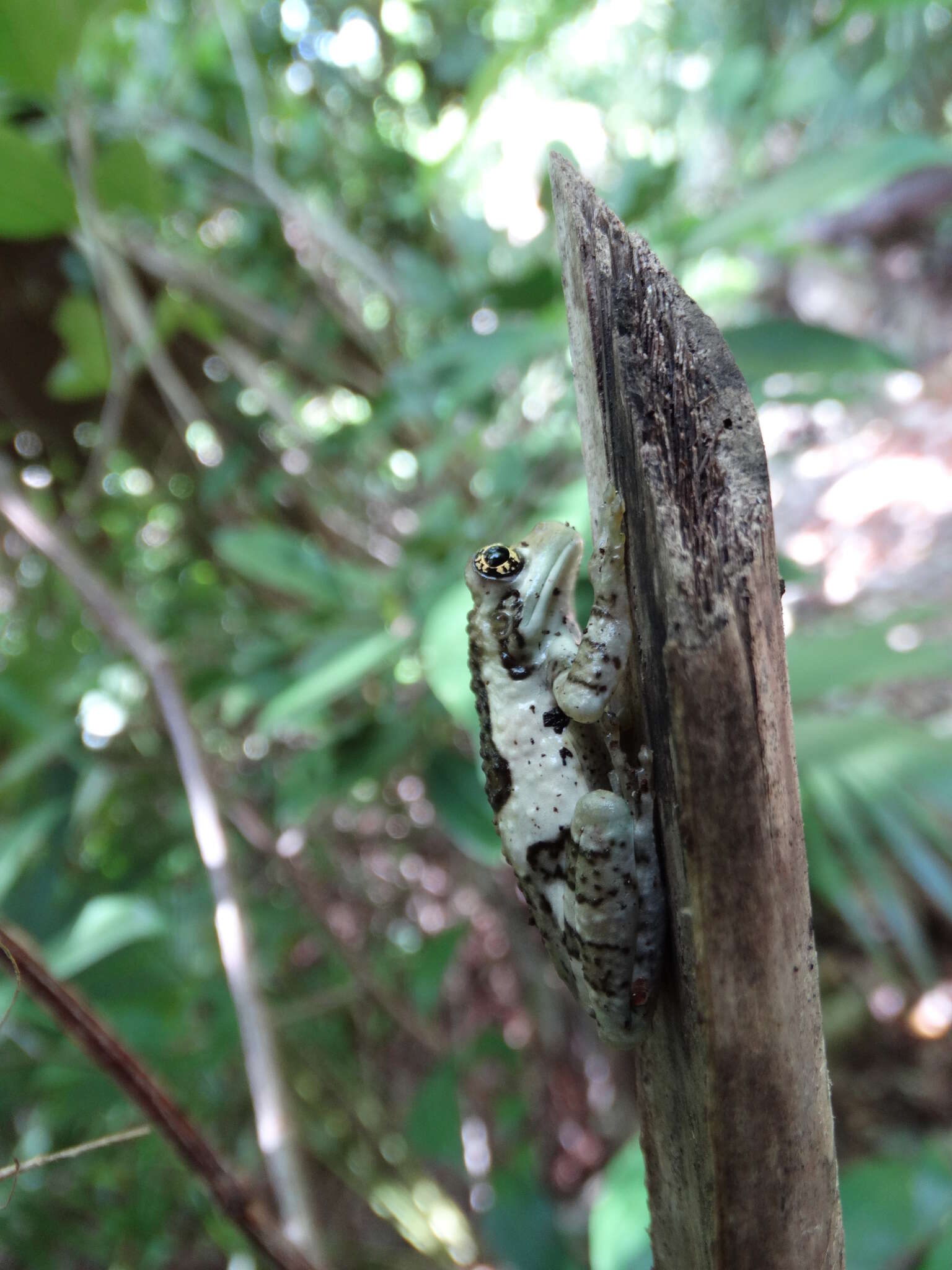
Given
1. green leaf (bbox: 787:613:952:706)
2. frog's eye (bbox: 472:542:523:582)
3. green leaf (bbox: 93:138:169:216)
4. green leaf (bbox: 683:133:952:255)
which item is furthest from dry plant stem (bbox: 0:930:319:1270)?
green leaf (bbox: 93:138:169:216)

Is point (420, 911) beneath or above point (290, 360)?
beneath

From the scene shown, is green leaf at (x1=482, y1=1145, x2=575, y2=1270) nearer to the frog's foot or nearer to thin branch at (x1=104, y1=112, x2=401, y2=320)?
the frog's foot

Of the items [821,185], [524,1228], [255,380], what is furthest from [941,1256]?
Answer: [255,380]

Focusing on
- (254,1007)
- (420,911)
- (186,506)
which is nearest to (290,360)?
(186,506)

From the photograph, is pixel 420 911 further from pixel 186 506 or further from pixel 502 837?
pixel 502 837

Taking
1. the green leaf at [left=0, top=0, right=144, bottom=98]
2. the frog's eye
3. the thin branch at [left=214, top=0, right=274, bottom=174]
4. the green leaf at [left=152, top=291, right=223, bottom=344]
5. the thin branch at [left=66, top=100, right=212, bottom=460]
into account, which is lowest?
the frog's eye

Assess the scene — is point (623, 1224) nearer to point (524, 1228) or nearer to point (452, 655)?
point (452, 655)
